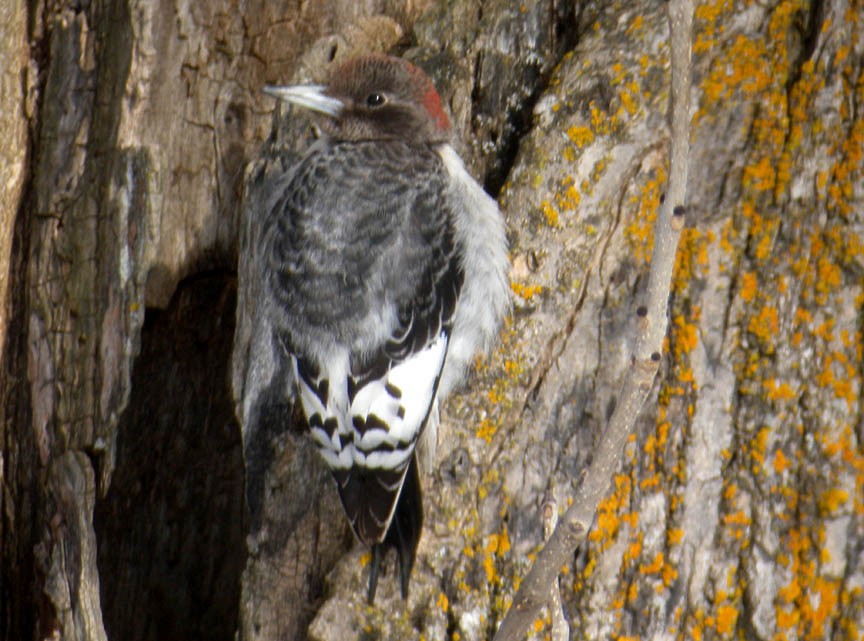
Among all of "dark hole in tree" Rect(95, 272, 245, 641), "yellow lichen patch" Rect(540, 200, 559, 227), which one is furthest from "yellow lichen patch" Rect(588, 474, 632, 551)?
"dark hole in tree" Rect(95, 272, 245, 641)

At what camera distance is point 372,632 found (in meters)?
2.21

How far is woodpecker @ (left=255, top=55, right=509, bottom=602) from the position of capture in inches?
88.5

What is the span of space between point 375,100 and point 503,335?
2.08ft

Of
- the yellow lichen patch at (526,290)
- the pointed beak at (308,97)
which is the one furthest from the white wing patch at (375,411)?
the pointed beak at (308,97)

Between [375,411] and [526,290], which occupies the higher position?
[526,290]

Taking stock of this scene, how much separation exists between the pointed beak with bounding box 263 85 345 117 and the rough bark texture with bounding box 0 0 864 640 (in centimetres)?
14

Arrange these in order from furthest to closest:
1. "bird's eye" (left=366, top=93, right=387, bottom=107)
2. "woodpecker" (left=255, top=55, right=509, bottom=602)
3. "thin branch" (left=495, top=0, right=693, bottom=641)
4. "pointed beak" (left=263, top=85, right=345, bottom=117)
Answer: "bird's eye" (left=366, top=93, right=387, bottom=107) → "pointed beak" (left=263, top=85, right=345, bottom=117) → "woodpecker" (left=255, top=55, right=509, bottom=602) → "thin branch" (left=495, top=0, right=693, bottom=641)

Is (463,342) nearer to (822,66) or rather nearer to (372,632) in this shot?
(372,632)

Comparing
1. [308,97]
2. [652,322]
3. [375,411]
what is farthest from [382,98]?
[652,322]

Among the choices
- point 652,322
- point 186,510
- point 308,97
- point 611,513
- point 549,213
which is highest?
point 308,97

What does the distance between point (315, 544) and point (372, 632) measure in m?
0.23

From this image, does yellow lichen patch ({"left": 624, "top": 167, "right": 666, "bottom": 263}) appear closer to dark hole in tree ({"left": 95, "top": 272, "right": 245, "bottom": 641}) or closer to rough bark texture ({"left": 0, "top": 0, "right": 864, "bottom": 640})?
rough bark texture ({"left": 0, "top": 0, "right": 864, "bottom": 640})

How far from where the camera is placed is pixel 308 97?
242 centimetres

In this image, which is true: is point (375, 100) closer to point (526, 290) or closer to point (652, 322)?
point (526, 290)
